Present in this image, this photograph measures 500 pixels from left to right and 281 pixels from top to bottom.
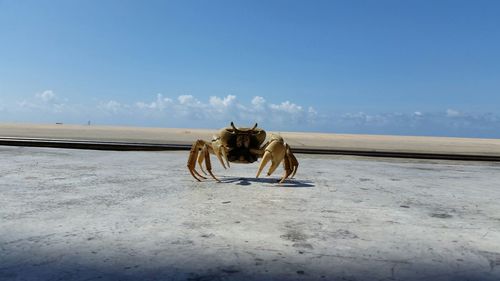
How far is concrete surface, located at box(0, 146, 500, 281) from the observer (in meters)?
2.23

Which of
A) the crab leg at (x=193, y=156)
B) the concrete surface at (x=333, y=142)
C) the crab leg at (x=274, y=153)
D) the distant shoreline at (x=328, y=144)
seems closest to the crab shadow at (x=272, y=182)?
the crab leg at (x=274, y=153)

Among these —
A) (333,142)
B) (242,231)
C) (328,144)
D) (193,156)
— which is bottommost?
(242,231)

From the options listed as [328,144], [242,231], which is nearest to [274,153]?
[242,231]

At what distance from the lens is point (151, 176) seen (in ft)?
21.0

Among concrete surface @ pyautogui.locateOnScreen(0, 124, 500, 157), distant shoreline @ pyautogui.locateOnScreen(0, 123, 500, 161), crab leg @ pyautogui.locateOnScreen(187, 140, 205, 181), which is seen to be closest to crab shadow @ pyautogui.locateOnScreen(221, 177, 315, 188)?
crab leg @ pyautogui.locateOnScreen(187, 140, 205, 181)

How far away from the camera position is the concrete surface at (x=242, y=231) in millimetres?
2234

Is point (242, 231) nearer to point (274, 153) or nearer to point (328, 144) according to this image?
point (274, 153)

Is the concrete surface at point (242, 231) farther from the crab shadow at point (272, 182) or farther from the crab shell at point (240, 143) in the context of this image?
the crab shell at point (240, 143)

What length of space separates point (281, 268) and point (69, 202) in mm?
2708

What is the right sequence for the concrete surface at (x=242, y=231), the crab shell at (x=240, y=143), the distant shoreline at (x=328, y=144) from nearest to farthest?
the concrete surface at (x=242, y=231) → the crab shell at (x=240, y=143) → the distant shoreline at (x=328, y=144)

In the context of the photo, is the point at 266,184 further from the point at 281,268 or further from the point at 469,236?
the point at 281,268

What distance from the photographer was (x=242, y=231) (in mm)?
3082

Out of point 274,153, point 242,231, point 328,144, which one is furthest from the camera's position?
point 328,144

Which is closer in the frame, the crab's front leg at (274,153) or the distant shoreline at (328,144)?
the crab's front leg at (274,153)
